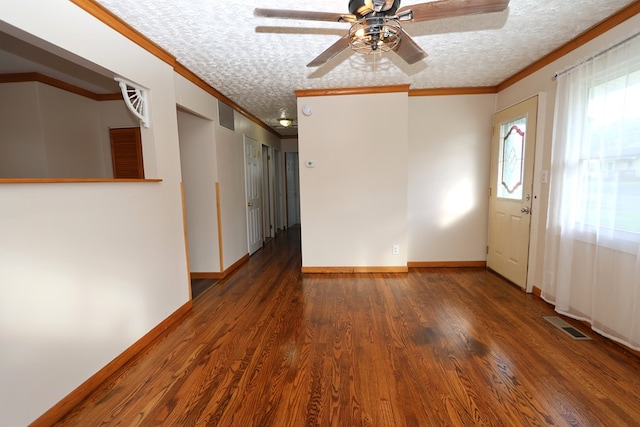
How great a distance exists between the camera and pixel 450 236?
3900mm

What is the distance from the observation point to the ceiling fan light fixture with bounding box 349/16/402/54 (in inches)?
57.6

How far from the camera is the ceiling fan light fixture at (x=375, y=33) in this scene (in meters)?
1.46

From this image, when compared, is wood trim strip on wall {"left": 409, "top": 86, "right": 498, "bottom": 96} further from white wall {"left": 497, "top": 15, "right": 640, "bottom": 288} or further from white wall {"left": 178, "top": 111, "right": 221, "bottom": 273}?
white wall {"left": 178, "top": 111, "right": 221, "bottom": 273}

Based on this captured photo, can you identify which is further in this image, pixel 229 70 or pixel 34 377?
pixel 229 70

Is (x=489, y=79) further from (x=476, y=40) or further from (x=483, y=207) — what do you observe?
(x=483, y=207)

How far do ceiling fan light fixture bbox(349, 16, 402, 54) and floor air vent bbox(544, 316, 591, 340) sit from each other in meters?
2.61

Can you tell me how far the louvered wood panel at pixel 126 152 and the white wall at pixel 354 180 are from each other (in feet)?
7.16

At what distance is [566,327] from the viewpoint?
2.32 m

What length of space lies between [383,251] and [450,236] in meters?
1.02

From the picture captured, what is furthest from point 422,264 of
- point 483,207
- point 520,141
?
point 520,141

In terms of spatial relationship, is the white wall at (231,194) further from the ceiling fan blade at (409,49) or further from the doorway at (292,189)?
the doorway at (292,189)

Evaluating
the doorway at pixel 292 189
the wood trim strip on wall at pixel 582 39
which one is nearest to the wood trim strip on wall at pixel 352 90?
the wood trim strip on wall at pixel 582 39

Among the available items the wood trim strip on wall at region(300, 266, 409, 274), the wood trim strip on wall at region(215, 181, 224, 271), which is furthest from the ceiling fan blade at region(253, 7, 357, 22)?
the wood trim strip on wall at region(300, 266, 409, 274)

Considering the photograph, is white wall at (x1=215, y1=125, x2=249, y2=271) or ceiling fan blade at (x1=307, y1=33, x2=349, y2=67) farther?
white wall at (x1=215, y1=125, x2=249, y2=271)
